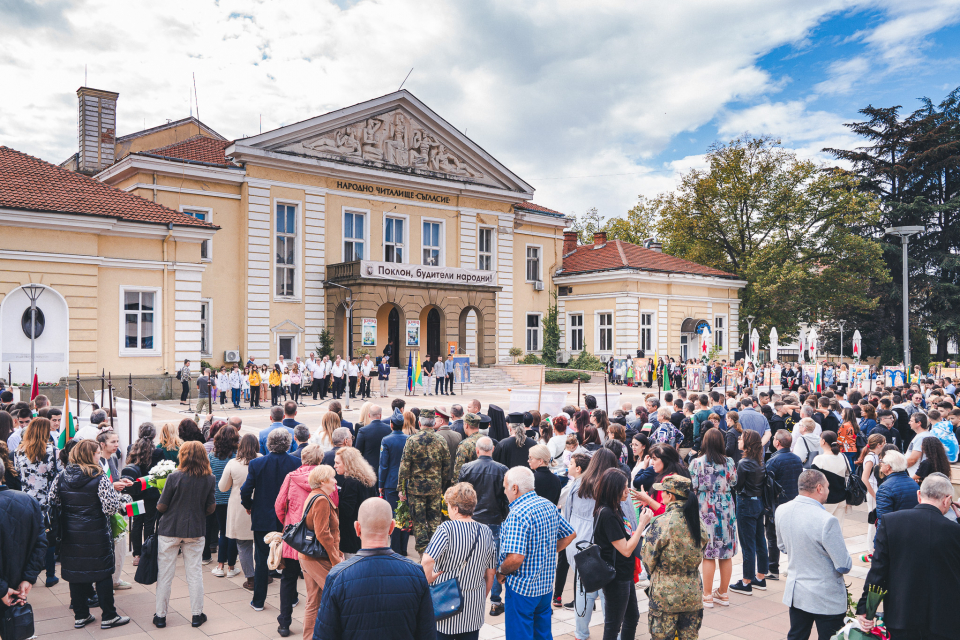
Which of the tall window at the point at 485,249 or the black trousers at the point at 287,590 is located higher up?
the tall window at the point at 485,249

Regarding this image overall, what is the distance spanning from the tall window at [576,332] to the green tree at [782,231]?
11605 millimetres

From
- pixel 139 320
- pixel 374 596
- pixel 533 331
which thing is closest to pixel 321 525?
pixel 374 596

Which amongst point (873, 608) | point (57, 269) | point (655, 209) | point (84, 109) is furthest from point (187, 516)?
point (655, 209)

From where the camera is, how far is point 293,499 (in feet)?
20.4

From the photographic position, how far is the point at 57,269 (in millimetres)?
21328

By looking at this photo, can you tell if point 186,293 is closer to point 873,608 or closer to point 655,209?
point 873,608

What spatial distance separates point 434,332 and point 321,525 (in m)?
30.4

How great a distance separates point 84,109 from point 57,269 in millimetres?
16601

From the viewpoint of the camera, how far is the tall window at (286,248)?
31.0 meters

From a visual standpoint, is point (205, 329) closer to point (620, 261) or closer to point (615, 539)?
point (620, 261)

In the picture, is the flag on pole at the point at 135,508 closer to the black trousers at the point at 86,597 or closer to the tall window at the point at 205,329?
the black trousers at the point at 86,597

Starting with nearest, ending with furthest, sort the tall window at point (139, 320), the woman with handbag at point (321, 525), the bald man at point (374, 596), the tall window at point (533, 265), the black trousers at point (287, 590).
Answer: the bald man at point (374, 596), the woman with handbag at point (321, 525), the black trousers at point (287, 590), the tall window at point (139, 320), the tall window at point (533, 265)

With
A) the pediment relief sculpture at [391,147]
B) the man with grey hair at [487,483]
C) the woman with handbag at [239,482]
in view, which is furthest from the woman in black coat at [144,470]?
the pediment relief sculpture at [391,147]

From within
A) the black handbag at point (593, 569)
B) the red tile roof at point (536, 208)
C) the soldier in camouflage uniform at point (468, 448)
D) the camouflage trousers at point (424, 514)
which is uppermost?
the red tile roof at point (536, 208)
